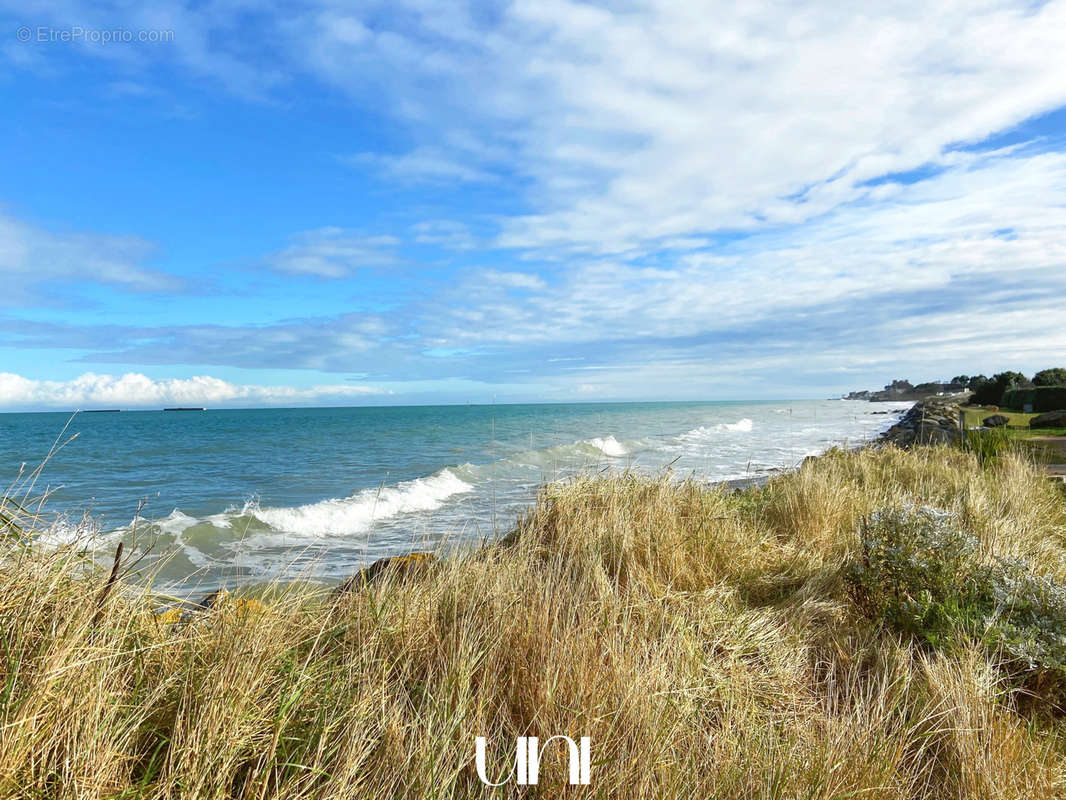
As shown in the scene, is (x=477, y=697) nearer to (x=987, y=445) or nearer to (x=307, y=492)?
(x=987, y=445)

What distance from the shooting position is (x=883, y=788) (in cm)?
261

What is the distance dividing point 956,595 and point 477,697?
3.91 meters

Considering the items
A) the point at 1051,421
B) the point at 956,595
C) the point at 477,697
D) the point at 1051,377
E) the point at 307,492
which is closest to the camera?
the point at 477,697

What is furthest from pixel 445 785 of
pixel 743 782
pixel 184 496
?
pixel 184 496

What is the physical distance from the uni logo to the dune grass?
0.15ft

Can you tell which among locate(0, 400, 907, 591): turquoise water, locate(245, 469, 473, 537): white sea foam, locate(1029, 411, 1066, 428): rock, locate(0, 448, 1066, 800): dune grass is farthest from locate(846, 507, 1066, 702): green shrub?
locate(1029, 411, 1066, 428): rock

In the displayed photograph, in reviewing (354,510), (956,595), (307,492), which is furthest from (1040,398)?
(307,492)

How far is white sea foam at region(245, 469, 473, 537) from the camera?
43.6 feet

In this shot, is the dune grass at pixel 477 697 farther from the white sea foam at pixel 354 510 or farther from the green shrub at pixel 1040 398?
the green shrub at pixel 1040 398

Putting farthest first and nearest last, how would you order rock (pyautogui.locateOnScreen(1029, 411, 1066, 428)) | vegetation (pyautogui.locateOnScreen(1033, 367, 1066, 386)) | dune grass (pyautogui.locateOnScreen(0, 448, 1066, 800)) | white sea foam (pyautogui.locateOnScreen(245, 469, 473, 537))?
vegetation (pyautogui.locateOnScreen(1033, 367, 1066, 386)) < rock (pyautogui.locateOnScreen(1029, 411, 1066, 428)) < white sea foam (pyautogui.locateOnScreen(245, 469, 473, 537)) < dune grass (pyautogui.locateOnScreen(0, 448, 1066, 800))

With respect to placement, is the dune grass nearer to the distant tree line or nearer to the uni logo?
the uni logo

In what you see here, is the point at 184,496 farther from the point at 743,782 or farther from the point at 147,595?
the point at 743,782

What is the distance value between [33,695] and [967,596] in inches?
223

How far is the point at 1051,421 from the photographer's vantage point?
54.7 ft
